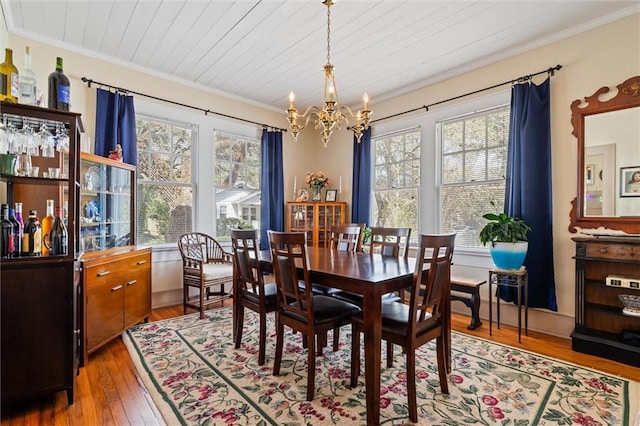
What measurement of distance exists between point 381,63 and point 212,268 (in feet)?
10.1

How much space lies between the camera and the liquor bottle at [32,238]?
75.6 inches

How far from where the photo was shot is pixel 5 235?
6.06 feet

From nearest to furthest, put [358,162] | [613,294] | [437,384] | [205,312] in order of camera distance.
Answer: [437,384], [613,294], [205,312], [358,162]

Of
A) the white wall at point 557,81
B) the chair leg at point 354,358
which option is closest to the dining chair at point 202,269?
the white wall at point 557,81

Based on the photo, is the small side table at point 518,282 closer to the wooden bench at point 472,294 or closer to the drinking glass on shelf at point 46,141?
the wooden bench at point 472,294

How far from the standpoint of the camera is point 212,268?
375 cm

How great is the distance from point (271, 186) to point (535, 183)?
339cm

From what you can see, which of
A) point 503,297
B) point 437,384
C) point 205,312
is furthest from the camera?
point 205,312

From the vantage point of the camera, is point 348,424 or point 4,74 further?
point 4,74

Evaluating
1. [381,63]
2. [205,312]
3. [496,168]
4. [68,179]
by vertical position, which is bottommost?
[205,312]

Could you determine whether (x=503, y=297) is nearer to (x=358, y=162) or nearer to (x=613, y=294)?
(x=613, y=294)

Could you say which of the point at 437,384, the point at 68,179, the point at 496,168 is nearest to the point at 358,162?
the point at 496,168

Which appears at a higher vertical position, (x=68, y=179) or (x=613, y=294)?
(x=68, y=179)

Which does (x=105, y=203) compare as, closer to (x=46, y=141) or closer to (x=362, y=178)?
(x=46, y=141)
